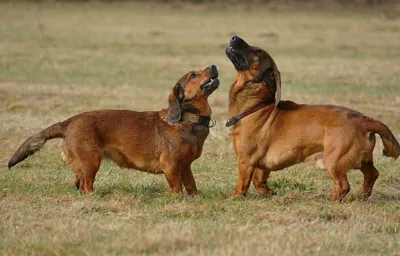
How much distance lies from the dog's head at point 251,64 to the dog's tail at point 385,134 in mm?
1033

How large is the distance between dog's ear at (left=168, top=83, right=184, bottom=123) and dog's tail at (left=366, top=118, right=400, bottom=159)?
6.40ft

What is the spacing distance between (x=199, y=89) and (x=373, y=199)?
2.12 metres

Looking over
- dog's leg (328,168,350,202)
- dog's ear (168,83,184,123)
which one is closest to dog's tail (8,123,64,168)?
dog's ear (168,83,184,123)

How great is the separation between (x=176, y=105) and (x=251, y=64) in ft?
2.91

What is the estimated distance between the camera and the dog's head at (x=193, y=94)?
29.5 ft

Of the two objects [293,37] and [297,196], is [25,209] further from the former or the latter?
[293,37]

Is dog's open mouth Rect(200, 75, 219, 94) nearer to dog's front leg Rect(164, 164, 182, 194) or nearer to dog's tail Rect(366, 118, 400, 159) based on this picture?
dog's front leg Rect(164, 164, 182, 194)

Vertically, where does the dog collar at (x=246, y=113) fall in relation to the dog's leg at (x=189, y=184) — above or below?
above

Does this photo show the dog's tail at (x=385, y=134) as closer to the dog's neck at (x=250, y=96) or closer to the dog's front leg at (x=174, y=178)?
the dog's neck at (x=250, y=96)

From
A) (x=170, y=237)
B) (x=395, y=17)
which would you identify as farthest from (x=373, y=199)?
(x=395, y=17)

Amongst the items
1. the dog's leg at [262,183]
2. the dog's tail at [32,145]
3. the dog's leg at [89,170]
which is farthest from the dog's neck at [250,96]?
the dog's tail at [32,145]

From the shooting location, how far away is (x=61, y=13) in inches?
1507

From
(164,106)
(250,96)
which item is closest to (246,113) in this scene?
(250,96)

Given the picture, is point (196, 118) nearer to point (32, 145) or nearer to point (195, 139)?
point (195, 139)
